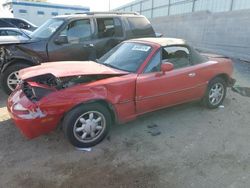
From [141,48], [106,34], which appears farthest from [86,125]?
[106,34]

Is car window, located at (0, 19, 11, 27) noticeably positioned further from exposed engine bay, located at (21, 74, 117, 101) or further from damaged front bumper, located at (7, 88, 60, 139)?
damaged front bumper, located at (7, 88, 60, 139)

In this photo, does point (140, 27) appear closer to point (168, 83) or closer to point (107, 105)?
point (168, 83)

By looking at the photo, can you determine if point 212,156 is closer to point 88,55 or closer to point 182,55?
point 182,55

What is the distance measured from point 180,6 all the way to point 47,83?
16214 mm

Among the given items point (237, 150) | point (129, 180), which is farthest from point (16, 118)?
point (237, 150)

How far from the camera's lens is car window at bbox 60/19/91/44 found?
20.9 feet

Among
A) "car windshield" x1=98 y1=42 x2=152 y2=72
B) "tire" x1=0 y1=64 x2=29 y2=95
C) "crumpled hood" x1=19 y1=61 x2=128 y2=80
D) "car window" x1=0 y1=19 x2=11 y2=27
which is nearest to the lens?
"crumpled hood" x1=19 y1=61 x2=128 y2=80

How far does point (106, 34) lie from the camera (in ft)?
22.5

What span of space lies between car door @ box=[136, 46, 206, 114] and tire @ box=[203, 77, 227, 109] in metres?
0.25

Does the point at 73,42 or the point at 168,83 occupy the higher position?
the point at 73,42

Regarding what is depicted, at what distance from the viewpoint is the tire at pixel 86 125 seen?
3570 mm

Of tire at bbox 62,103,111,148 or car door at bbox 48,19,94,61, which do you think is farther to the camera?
car door at bbox 48,19,94,61

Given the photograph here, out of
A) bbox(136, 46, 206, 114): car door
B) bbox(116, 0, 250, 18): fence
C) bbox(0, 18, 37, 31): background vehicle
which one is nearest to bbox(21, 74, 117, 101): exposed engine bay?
bbox(136, 46, 206, 114): car door

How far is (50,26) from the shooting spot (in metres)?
6.64
